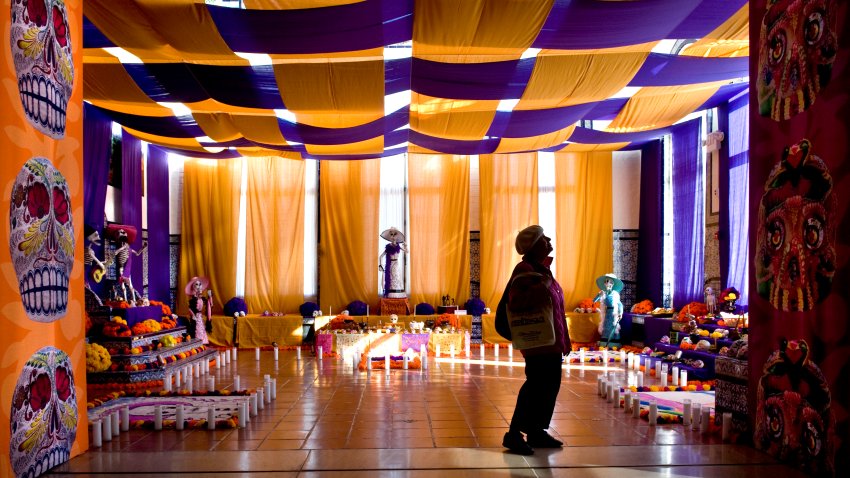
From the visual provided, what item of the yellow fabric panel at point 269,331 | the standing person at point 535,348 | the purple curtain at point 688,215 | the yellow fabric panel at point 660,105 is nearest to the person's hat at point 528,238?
the standing person at point 535,348

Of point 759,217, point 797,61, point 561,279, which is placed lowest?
point 561,279

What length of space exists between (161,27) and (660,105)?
6719 mm

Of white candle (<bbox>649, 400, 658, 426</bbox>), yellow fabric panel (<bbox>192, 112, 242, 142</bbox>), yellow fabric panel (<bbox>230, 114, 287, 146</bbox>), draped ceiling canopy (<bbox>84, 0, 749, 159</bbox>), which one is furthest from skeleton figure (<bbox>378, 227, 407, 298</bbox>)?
white candle (<bbox>649, 400, 658, 426</bbox>)

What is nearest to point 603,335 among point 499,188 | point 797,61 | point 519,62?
point 499,188

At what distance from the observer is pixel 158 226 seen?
1264cm

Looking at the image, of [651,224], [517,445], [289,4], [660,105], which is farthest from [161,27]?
[651,224]

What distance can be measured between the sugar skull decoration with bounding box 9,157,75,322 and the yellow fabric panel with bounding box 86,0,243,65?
2.02 m

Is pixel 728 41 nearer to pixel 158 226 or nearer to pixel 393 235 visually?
pixel 393 235

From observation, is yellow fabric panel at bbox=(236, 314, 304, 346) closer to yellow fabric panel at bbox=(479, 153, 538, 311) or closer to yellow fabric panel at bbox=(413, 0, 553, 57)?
yellow fabric panel at bbox=(479, 153, 538, 311)

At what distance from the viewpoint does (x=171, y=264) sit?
43.9 feet

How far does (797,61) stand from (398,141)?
7.70m

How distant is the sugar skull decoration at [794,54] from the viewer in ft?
12.9

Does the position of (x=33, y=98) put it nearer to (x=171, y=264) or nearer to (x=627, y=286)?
(x=171, y=264)

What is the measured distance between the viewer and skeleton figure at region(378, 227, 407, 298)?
12.5 meters
